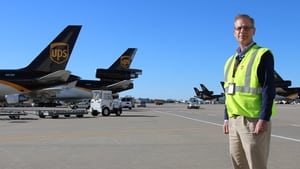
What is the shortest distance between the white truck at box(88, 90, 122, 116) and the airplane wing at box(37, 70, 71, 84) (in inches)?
147

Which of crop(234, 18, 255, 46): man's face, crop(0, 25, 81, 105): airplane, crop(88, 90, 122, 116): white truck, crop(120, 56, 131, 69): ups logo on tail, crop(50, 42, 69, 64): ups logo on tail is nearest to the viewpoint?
crop(234, 18, 255, 46): man's face

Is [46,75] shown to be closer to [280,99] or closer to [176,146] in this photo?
[176,146]

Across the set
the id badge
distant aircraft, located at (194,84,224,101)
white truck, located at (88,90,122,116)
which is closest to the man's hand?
the id badge

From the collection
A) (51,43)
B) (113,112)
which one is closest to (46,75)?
(51,43)

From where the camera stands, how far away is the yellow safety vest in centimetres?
468

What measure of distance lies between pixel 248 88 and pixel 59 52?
104 feet

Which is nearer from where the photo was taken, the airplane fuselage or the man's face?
the man's face

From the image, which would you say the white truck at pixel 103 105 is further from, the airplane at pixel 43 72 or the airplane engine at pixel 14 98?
the airplane engine at pixel 14 98

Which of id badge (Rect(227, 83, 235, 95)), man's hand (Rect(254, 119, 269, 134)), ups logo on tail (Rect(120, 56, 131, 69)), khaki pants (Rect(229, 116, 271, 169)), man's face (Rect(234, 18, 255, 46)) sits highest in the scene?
ups logo on tail (Rect(120, 56, 131, 69))

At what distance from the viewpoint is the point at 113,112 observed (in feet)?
125

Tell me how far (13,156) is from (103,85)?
174 feet

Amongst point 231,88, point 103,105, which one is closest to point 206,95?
point 103,105

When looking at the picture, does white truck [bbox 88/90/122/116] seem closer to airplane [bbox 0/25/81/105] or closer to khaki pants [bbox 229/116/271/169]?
airplane [bbox 0/25/81/105]

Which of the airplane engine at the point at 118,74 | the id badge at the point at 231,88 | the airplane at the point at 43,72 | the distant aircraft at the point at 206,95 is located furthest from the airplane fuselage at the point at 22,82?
the distant aircraft at the point at 206,95
